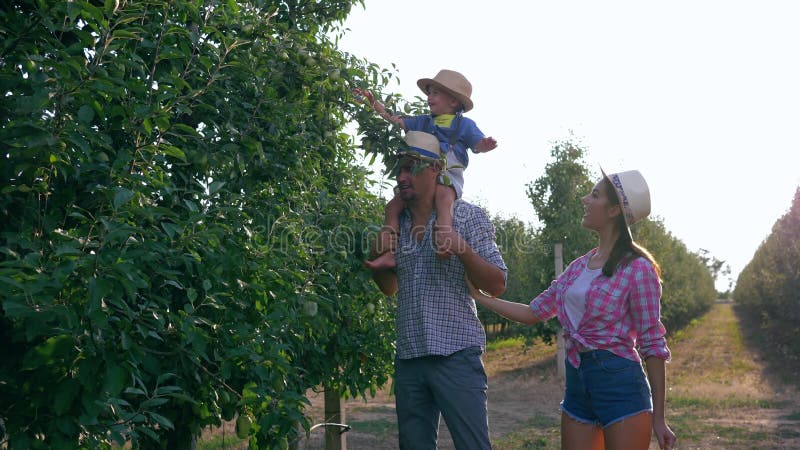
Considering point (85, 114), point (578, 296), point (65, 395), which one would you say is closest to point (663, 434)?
point (578, 296)

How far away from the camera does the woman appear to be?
2900 millimetres

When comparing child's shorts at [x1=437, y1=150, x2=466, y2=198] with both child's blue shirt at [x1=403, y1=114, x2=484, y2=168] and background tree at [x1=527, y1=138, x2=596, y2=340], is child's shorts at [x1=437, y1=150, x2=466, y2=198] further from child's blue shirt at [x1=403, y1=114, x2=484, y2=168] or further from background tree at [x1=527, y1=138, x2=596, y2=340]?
background tree at [x1=527, y1=138, x2=596, y2=340]

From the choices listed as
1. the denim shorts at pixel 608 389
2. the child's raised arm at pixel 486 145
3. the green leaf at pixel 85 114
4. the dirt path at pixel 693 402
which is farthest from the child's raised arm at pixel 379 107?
the dirt path at pixel 693 402

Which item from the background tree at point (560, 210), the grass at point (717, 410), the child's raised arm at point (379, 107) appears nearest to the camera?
the child's raised arm at point (379, 107)

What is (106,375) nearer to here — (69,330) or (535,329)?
(69,330)

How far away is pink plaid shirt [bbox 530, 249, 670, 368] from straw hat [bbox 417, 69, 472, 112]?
108 cm

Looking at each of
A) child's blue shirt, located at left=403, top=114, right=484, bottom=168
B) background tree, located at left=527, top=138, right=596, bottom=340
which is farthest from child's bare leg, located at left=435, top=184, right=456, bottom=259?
background tree, located at left=527, top=138, right=596, bottom=340

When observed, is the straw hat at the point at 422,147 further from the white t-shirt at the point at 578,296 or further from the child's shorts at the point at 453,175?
the white t-shirt at the point at 578,296

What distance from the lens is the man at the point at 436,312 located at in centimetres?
280

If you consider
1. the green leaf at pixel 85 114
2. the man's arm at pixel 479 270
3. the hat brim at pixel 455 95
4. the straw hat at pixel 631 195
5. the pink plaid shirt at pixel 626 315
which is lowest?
the pink plaid shirt at pixel 626 315

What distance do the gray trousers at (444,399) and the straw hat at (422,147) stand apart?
775 millimetres

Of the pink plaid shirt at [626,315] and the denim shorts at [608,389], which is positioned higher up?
the pink plaid shirt at [626,315]

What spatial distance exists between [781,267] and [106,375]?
2560 cm

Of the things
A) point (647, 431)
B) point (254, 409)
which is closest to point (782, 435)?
point (647, 431)
